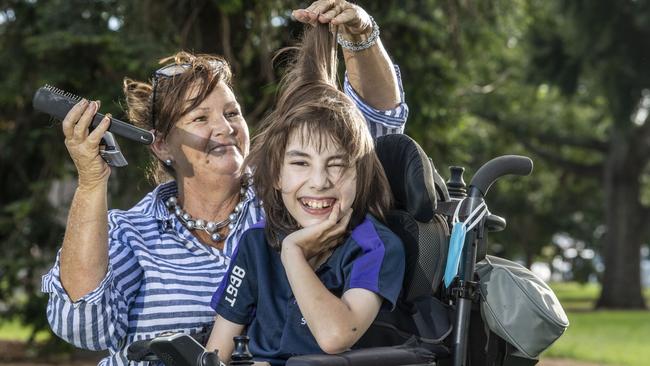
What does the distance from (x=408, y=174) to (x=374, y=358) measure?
23.5 inches

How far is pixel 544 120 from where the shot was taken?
937 inches

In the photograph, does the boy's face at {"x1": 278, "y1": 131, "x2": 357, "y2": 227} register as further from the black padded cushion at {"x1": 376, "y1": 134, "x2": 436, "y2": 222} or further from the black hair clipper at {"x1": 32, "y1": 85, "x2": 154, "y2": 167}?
the black hair clipper at {"x1": 32, "y1": 85, "x2": 154, "y2": 167}

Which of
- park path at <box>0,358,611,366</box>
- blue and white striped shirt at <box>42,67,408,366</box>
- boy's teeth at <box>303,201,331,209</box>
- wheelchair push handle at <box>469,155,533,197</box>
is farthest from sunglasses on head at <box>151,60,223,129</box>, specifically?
park path at <box>0,358,611,366</box>

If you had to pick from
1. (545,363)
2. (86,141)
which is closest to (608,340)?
(545,363)

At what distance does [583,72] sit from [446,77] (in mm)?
8787

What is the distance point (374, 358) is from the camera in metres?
2.51

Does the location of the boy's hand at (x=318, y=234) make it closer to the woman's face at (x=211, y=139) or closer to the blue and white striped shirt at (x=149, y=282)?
the blue and white striped shirt at (x=149, y=282)

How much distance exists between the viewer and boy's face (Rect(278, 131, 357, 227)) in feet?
8.87

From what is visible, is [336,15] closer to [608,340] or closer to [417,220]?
[417,220]

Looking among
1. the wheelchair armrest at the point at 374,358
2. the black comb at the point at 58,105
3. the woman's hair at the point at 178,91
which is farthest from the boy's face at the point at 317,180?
the woman's hair at the point at 178,91

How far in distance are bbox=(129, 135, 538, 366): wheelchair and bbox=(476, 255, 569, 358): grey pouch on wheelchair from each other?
6 centimetres

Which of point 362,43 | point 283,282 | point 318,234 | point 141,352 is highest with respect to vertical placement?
point 362,43

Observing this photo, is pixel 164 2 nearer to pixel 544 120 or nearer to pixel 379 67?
pixel 379 67

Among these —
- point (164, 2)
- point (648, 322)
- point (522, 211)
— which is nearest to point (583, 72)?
point (648, 322)
